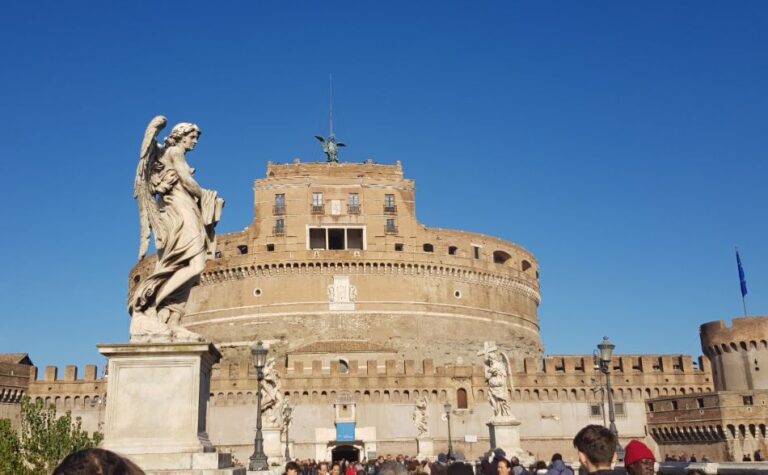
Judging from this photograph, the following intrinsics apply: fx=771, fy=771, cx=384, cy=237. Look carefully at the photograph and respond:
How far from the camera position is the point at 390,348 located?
53562 millimetres

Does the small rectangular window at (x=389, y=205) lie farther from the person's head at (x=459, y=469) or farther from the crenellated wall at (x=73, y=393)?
the person's head at (x=459, y=469)

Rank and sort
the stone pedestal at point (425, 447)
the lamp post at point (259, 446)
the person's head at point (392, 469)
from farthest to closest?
1. the stone pedestal at point (425, 447)
2. the lamp post at point (259, 446)
3. the person's head at point (392, 469)

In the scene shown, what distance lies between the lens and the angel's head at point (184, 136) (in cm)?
664

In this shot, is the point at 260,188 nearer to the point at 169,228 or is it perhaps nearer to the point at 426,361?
the point at 426,361

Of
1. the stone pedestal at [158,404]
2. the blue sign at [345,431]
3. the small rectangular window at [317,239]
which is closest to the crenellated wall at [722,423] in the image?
the blue sign at [345,431]

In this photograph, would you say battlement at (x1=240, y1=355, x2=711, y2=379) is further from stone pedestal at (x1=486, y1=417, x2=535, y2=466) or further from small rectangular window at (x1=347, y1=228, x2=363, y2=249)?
stone pedestal at (x1=486, y1=417, x2=535, y2=466)

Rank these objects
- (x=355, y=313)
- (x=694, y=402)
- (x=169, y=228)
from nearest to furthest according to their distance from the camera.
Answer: (x=169, y=228) → (x=694, y=402) → (x=355, y=313)

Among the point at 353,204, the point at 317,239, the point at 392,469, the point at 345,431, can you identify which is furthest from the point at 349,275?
the point at 392,469

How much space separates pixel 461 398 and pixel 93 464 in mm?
46834

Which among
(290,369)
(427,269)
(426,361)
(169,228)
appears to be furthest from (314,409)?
(169,228)

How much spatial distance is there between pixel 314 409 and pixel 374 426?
3.78 meters

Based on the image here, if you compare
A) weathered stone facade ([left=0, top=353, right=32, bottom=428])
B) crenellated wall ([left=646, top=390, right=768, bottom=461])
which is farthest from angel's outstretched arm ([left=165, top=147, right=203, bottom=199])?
weathered stone facade ([left=0, top=353, right=32, bottom=428])

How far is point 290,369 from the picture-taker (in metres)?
48.0

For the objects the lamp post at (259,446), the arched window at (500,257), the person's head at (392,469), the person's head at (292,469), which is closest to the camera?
the person's head at (392,469)
